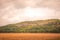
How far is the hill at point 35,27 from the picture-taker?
237 centimetres

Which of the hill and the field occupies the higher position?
the hill

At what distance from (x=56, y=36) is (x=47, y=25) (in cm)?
24

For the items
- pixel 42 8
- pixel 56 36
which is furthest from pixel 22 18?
pixel 56 36

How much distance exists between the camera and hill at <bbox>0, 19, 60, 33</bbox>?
237 cm

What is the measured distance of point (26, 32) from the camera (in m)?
2.38

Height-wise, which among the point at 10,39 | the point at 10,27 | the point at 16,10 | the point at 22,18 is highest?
the point at 16,10

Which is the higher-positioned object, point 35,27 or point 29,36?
point 35,27

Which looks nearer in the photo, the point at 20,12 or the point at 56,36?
the point at 56,36

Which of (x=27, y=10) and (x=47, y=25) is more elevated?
(x=27, y=10)

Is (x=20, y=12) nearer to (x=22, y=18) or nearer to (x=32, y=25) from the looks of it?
(x=22, y=18)

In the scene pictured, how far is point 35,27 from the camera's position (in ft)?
7.86

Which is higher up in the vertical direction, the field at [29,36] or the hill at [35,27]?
the hill at [35,27]

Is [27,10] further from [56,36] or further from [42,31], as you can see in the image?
[56,36]

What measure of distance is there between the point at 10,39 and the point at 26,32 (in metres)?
0.30
